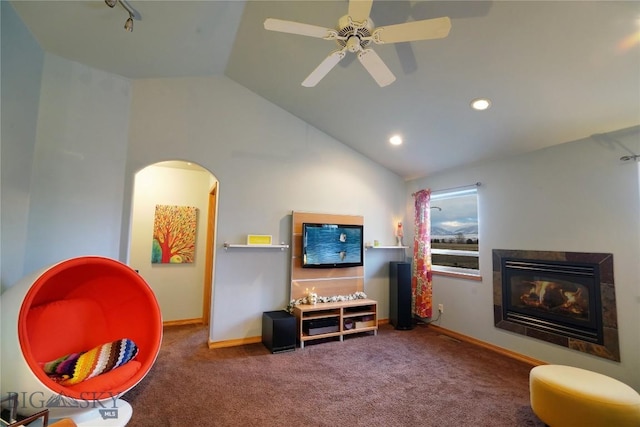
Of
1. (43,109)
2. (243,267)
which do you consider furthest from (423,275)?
(43,109)

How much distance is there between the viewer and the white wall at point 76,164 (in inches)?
107

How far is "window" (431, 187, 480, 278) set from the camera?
4.09m

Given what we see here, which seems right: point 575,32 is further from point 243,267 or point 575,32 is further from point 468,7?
point 243,267

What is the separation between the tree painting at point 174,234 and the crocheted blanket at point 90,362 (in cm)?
227

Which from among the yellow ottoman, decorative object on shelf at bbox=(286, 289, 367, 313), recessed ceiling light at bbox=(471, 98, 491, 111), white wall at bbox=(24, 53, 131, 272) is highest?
recessed ceiling light at bbox=(471, 98, 491, 111)

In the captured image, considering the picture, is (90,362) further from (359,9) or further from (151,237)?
(359,9)

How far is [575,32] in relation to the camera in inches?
78.8

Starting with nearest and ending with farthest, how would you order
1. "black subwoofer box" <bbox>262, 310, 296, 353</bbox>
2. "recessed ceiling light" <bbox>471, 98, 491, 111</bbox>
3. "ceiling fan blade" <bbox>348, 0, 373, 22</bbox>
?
"ceiling fan blade" <bbox>348, 0, 373, 22</bbox>
"recessed ceiling light" <bbox>471, 98, 491, 111</bbox>
"black subwoofer box" <bbox>262, 310, 296, 353</bbox>

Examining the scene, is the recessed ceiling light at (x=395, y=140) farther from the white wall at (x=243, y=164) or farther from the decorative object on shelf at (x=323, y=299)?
the decorative object on shelf at (x=323, y=299)

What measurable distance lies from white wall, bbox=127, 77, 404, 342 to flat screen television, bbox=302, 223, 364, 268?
29 cm

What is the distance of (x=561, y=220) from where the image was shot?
307cm

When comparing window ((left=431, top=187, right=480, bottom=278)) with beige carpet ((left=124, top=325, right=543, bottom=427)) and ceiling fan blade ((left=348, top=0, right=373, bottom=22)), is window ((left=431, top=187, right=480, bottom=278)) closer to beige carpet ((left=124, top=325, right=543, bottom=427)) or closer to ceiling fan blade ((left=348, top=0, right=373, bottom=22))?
beige carpet ((left=124, top=325, right=543, bottom=427))

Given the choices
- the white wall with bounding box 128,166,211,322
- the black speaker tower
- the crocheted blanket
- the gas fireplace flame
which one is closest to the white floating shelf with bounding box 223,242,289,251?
the white wall with bounding box 128,166,211,322

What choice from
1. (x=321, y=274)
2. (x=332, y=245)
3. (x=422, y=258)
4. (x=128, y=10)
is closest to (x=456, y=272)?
(x=422, y=258)
